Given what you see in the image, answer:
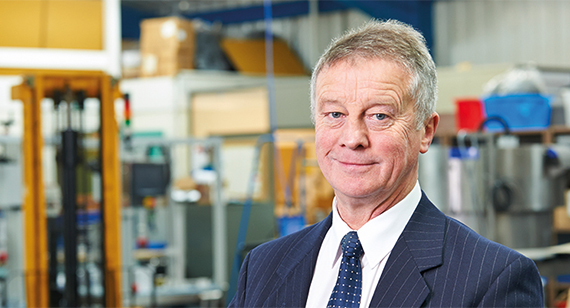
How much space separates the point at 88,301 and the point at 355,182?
10.2 feet

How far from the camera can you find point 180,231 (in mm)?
5766

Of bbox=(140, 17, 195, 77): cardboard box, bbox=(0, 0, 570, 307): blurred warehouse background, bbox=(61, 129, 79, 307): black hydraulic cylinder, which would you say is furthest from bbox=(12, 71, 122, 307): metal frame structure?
bbox=(140, 17, 195, 77): cardboard box

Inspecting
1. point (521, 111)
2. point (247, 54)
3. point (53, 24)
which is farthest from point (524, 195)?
point (247, 54)

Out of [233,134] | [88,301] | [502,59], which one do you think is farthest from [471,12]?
[88,301]

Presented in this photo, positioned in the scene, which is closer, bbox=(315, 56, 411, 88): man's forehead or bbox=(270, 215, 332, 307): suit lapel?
bbox=(315, 56, 411, 88): man's forehead

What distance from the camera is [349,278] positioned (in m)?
0.99

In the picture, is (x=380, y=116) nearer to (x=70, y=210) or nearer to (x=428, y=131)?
(x=428, y=131)

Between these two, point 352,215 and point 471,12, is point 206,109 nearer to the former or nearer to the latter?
point 471,12

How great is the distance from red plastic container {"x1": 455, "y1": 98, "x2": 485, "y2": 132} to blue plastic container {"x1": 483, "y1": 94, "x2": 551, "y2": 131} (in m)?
0.31

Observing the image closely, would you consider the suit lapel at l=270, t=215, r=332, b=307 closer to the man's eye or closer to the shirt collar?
the shirt collar

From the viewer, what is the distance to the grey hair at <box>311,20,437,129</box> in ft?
3.09

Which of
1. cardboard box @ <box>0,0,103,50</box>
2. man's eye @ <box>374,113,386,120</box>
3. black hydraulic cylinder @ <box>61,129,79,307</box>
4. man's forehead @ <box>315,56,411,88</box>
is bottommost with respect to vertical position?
black hydraulic cylinder @ <box>61,129,79,307</box>

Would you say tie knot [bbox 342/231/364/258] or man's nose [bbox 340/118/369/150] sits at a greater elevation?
man's nose [bbox 340/118/369/150]

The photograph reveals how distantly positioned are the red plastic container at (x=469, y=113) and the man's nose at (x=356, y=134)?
3.44m
